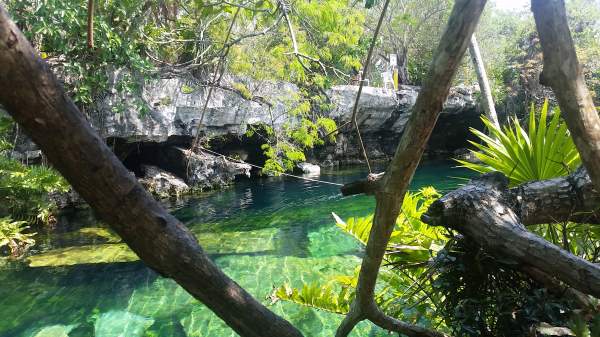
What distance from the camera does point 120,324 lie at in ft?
16.8

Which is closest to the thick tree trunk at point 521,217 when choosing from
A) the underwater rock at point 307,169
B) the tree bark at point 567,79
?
the tree bark at point 567,79

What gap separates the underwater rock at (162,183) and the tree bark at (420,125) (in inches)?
544

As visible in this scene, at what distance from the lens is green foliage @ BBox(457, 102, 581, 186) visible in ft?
8.36

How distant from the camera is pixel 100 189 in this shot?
3.05ft

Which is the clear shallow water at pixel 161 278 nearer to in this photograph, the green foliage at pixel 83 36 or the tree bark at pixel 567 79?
the tree bark at pixel 567 79

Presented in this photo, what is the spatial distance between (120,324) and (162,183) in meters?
9.99

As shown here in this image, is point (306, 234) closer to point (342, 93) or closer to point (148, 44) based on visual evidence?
point (148, 44)

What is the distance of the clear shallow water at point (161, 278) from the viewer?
500cm

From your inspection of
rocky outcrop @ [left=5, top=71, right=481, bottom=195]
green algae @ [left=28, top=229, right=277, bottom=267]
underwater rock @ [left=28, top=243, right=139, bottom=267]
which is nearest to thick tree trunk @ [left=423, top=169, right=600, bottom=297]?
green algae @ [left=28, top=229, right=277, bottom=267]

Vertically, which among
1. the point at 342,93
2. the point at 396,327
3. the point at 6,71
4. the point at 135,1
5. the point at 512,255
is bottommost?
the point at 396,327

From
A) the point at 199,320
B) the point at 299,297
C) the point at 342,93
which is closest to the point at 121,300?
the point at 199,320

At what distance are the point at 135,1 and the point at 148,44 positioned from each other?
236 cm

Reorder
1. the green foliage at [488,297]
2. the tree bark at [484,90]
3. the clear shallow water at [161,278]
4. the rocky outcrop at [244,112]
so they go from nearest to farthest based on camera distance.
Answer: the green foliage at [488,297] < the clear shallow water at [161,278] < the tree bark at [484,90] < the rocky outcrop at [244,112]

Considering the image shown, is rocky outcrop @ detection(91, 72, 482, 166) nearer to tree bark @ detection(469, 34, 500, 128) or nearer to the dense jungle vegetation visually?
the dense jungle vegetation
